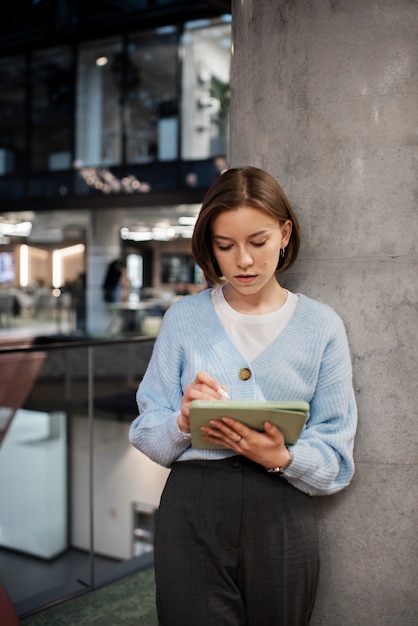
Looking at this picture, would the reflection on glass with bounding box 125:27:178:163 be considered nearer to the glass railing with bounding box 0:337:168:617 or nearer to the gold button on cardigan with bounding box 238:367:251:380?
the glass railing with bounding box 0:337:168:617

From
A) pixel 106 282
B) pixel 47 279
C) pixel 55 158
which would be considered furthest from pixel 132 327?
pixel 47 279

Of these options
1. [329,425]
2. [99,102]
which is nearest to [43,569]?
[329,425]

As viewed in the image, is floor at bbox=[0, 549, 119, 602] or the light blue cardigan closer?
the light blue cardigan

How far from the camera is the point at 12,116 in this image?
18.9 meters

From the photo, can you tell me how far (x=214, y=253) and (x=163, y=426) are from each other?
406mm

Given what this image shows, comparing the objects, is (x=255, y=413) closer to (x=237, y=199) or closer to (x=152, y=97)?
(x=237, y=199)

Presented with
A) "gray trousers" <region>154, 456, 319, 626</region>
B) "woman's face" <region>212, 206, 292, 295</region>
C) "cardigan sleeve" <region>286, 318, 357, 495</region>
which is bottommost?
"gray trousers" <region>154, 456, 319, 626</region>

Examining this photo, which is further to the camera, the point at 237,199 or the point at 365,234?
the point at 365,234

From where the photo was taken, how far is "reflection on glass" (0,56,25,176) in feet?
61.3

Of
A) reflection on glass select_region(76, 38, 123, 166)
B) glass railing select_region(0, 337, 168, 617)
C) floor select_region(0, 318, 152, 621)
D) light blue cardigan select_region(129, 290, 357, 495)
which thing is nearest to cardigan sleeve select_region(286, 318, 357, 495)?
light blue cardigan select_region(129, 290, 357, 495)

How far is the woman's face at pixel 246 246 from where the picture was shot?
4.85ft

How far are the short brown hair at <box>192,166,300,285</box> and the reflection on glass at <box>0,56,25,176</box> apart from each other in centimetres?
1800

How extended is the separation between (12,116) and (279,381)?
62.8 ft

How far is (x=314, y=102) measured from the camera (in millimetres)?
1760
